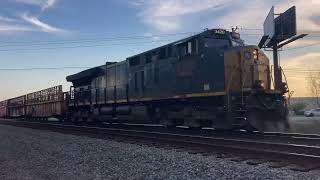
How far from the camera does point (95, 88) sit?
2684cm

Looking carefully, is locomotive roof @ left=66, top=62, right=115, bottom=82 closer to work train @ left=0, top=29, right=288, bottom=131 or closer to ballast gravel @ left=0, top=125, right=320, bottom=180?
work train @ left=0, top=29, right=288, bottom=131

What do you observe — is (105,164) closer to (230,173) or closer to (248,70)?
(230,173)

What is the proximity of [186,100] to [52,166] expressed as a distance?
796cm

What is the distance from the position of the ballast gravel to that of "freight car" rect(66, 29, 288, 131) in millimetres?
3500

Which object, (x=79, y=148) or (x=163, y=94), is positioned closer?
(x=79, y=148)

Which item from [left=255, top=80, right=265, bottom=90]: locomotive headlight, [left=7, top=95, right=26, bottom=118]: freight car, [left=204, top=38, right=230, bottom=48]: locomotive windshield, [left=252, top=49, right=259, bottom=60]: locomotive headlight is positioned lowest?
[left=7, top=95, right=26, bottom=118]: freight car

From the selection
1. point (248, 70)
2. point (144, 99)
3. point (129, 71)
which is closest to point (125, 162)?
point (248, 70)

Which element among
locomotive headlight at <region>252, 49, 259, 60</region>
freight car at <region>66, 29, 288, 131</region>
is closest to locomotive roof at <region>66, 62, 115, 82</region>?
freight car at <region>66, 29, 288, 131</region>

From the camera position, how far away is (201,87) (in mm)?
16438

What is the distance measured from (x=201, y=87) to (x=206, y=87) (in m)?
0.31

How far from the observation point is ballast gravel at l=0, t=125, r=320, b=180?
844 centimetres

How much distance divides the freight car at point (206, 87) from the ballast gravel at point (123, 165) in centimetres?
350

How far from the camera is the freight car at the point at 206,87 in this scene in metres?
14.9

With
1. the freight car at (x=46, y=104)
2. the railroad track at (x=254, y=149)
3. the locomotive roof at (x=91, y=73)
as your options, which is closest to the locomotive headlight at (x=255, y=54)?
the railroad track at (x=254, y=149)
